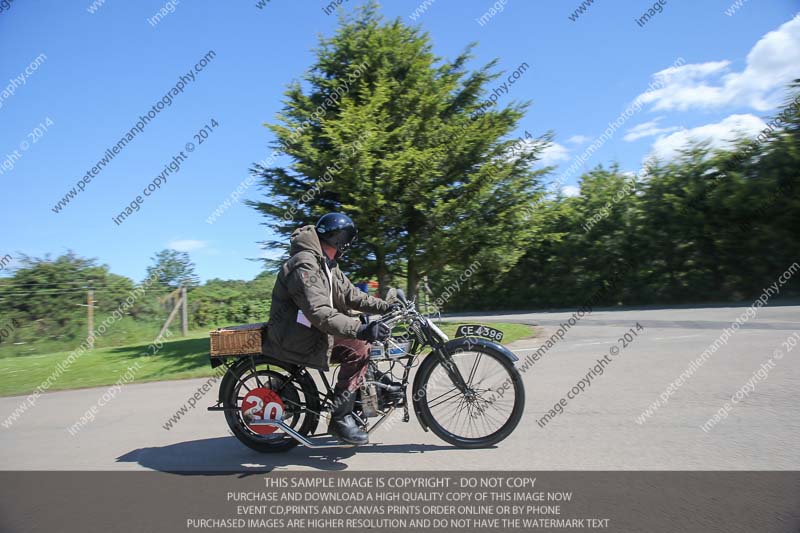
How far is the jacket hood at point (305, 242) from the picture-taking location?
162 inches

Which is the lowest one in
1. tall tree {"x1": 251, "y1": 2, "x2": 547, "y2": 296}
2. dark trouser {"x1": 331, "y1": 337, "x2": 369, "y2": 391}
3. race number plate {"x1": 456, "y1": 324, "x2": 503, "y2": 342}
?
dark trouser {"x1": 331, "y1": 337, "x2": 369, "y2": 391}

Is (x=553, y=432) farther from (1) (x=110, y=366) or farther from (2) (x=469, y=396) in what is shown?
(1) (x=110, y=366)

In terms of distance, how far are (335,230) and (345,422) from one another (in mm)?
1549

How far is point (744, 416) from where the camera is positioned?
450 cm

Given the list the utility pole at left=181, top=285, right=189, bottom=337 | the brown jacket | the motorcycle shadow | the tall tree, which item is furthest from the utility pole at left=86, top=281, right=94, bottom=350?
the brown jacket

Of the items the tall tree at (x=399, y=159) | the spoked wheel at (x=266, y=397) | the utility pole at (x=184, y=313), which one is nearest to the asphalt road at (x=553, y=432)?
the spoked wheel at (x=266, y=397)

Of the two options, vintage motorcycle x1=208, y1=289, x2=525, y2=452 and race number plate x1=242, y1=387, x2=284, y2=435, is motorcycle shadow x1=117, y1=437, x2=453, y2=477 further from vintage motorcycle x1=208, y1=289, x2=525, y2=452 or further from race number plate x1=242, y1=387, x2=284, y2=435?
race number plate x1=242, y1=387, x2=284, y2=435

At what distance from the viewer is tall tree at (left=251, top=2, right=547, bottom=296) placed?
36.4ft

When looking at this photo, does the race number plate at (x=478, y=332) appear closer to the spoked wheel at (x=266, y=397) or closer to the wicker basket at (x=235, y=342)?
the spoked wheel at (x=266, y=397)

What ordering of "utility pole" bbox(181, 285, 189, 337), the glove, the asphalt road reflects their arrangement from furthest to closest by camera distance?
1. "utility pole" bbox(181, 285, 189, 337)
2. the glove
3. the asphalt road

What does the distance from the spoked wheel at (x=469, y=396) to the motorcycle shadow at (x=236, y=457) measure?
206 millimetres

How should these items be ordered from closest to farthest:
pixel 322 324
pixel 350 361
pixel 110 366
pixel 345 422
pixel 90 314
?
pixel 322 324 → pixel 345 422 → pixel 350 361 → pixel 110 366 → pixel 90 314

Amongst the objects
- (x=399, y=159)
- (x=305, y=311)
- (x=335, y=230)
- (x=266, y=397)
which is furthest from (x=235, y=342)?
(x=399, y=159)

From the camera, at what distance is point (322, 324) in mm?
3906
